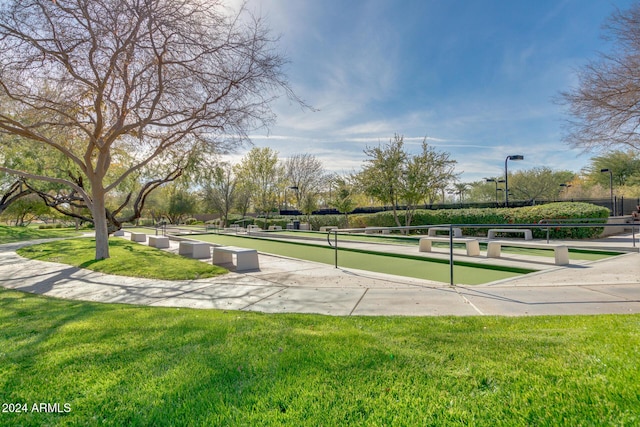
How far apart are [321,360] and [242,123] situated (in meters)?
9.71

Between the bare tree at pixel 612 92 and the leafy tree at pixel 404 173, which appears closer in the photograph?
the bare tree at pixel 612 92

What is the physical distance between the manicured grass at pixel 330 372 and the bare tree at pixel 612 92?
1323 centimetres

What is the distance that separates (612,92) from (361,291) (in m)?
14.3

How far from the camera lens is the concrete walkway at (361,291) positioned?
14.2 feet

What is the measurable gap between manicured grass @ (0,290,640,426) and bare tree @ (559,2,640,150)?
1323cm

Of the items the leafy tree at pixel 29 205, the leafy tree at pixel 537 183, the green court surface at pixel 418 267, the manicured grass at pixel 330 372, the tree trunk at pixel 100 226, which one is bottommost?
the green court surface at pixel 418 267

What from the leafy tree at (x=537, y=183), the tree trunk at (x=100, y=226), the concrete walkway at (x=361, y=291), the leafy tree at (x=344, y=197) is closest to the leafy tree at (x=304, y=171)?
the leafy tree at (x=344, y=197)

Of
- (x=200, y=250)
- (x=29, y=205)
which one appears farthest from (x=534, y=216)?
(x=29, y=205)

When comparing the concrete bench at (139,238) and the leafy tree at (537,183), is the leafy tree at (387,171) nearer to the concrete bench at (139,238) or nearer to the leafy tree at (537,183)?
the concrete bench at (139,238)

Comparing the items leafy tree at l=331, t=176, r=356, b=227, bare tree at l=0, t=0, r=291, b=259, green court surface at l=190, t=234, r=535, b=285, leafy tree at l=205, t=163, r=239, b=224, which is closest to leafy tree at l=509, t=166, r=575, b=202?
leafy tree at l=331, t=176, r=356, b=227

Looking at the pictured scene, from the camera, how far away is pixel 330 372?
2.40 m

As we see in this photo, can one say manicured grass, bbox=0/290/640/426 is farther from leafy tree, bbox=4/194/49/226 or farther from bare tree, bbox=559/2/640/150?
leafy tree, bbox=4/194/49/226

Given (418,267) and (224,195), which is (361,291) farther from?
(224,195)

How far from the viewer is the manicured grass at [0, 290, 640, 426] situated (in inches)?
74.3
